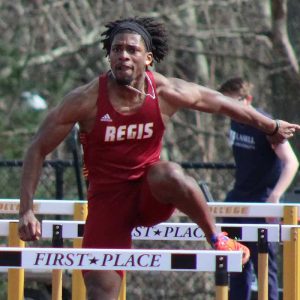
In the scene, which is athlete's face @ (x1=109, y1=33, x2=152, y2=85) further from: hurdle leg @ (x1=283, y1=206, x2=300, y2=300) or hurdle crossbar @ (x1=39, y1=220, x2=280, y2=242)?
hurdle leg @ (x1=283, y1=206, x2=300, y2=300)

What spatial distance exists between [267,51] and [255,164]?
6816mm

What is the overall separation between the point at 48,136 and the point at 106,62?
9109mm

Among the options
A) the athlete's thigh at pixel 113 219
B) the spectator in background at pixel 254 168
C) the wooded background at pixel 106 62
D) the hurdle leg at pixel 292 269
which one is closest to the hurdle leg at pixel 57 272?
the athlete's thigh at pixel 113 219

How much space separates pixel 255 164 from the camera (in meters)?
9.85

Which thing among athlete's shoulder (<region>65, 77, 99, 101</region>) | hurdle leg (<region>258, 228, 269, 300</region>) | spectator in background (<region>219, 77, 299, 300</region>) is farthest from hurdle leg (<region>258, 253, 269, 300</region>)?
spectator in background (<region>219, 77, 299, 300</region>)

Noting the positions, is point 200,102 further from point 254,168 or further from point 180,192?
point 254,168

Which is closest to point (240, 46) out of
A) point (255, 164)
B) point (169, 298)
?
point (169, 298)

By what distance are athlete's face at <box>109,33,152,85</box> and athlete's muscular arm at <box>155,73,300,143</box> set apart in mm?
158

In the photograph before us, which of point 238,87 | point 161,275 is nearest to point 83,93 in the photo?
point 238,87

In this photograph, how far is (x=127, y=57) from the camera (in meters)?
7.14

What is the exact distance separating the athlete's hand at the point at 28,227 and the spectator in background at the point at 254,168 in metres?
2.85

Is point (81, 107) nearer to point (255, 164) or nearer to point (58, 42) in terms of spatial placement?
point (255, 164)

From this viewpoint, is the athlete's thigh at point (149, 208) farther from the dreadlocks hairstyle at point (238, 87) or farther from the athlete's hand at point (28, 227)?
the dreadlocks hairstyle at point (238, 87)

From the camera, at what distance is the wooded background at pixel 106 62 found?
624 inches
